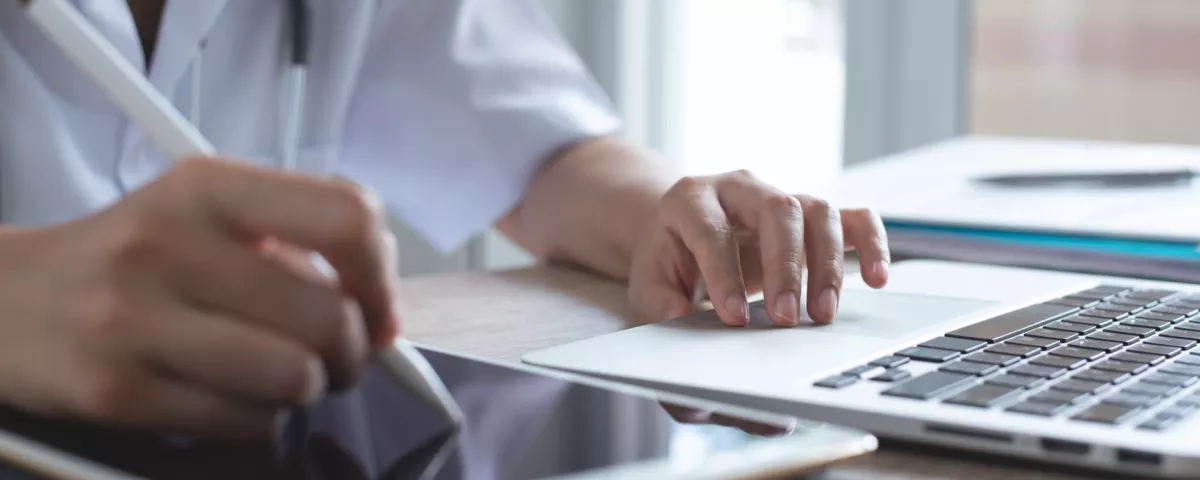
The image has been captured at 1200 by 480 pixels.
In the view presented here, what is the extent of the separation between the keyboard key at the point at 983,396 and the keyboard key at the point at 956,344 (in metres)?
0.06

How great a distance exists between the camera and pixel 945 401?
415mm

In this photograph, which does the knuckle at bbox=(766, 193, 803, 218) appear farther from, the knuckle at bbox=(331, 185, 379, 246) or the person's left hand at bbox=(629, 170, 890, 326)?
the knuckle at bbox=(331, 185, 379, 246)

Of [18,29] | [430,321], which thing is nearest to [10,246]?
[430,321]

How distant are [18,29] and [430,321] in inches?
14.2

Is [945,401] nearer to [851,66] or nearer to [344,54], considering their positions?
[344,54]

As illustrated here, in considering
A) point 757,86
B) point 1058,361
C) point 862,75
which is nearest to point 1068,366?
point 1058,361

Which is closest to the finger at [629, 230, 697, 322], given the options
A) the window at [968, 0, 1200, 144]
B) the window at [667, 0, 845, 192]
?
the window at [968, 0, 1200, 144]

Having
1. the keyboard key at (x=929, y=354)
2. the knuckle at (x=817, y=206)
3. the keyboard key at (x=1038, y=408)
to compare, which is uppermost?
the knuckle at (x=817, y=206)

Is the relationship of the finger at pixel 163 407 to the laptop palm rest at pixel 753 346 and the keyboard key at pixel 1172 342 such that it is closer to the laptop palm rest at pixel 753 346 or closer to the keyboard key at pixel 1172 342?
the laptop palm rest at pixel 753 346

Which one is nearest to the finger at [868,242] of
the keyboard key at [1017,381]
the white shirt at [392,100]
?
the keyboard key at [1017,381]

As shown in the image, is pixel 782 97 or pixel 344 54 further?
pixel 782 97

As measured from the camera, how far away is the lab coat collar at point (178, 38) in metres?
0.85

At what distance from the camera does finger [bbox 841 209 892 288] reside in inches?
25.7

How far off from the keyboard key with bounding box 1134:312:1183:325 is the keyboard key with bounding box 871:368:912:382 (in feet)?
0.54
